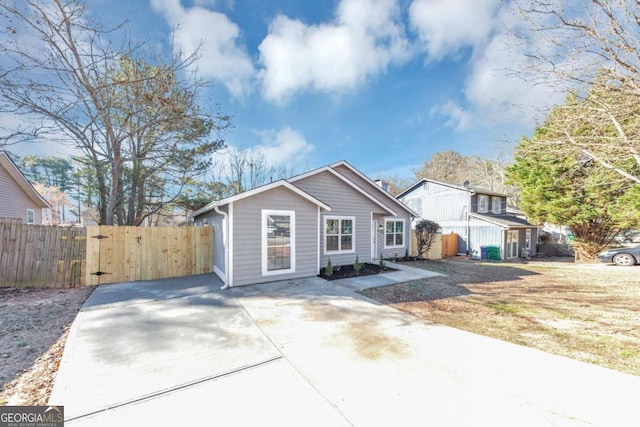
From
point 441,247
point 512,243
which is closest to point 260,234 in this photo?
point 441,247

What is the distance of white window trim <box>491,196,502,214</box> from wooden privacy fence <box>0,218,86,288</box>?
23.4m

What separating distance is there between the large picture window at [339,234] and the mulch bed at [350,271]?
2.67ft

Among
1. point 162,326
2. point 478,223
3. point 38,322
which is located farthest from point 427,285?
point 478,223

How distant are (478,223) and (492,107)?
1190 centimetres

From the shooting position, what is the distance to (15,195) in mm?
11711

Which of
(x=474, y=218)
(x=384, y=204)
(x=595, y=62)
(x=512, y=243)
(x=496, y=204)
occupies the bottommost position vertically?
(x=512, y=243)

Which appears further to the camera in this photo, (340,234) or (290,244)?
(340,234)

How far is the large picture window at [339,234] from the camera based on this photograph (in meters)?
10.4

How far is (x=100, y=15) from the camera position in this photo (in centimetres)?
728

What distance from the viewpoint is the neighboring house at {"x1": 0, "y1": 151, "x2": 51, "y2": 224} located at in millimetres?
10680

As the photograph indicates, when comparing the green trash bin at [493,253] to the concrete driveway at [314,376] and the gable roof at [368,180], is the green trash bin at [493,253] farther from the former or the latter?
the concrete driveway at [314,376]

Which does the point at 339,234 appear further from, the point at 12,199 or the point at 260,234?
the point at 12,199

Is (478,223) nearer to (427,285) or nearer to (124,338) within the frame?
(427,285)

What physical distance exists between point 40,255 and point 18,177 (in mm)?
7622
